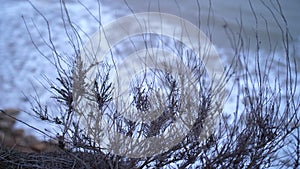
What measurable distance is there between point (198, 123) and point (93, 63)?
1.80 feet

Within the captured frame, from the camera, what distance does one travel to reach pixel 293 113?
1.95 metres

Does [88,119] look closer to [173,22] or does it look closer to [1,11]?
[173,22]

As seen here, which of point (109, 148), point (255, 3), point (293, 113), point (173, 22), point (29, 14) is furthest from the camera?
point (29, 14)

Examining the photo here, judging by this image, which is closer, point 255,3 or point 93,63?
point 93,63

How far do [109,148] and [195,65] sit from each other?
0.57 m

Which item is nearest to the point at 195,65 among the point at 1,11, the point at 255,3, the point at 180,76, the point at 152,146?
the point at 180,76

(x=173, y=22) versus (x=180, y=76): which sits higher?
(x=173, y=22)

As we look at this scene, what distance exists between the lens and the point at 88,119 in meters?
1.86

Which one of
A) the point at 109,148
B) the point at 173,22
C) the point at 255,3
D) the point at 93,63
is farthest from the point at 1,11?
the point at 109,148

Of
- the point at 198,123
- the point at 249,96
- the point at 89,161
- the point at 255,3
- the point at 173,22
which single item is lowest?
the point at 89,161

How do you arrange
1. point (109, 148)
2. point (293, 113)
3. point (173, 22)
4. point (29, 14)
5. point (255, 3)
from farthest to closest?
1. point (29, 14)
2. point (255, 3)
3. point (173, 22)
4. point (293, 113)
5. point (109, 148)

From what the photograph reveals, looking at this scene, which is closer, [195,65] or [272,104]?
[272,104]

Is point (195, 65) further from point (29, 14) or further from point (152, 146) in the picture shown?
point (29, 14)

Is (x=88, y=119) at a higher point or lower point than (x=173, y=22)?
lower
